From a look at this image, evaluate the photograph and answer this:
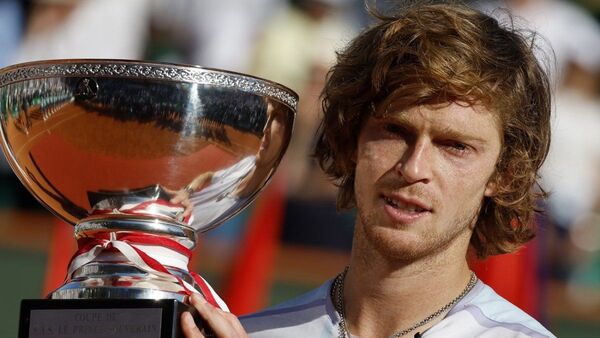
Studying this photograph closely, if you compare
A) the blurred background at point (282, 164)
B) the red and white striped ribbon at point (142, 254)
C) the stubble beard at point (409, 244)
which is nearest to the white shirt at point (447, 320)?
the stubble beard at point (409, 244)

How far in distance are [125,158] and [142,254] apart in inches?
8.6

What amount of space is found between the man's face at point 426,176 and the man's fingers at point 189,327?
0.56 m

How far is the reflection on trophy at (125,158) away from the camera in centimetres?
300

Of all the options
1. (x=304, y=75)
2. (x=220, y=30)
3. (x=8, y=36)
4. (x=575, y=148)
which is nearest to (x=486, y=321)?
(x=304, y=75)

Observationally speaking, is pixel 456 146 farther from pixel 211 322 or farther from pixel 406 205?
pixel 211 322

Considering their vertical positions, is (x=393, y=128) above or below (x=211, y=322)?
above

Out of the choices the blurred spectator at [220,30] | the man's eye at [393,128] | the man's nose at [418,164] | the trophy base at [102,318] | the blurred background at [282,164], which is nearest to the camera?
the trophy base at [102,318]

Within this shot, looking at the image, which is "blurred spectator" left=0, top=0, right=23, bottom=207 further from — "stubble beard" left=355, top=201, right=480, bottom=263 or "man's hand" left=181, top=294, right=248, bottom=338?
"man's hand" left=181, top=294, right=248, bottom=338

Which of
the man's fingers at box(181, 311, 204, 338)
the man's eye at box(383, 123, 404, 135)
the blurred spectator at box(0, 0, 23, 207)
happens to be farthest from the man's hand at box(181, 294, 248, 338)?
the blurred spectator at box(0, 0, 23, 207)

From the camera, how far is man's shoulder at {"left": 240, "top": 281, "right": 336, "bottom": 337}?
3443mm

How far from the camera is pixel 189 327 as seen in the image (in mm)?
2910

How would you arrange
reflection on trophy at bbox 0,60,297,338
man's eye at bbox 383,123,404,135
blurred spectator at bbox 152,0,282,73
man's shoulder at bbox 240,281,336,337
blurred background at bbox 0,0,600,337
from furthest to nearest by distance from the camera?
blurred spectator at bbox 152,0,282,73 → blurred background at bbox 0,0,600,337 → man's shoulder at bbox 240,281,336,337 → man's eye at bbox 383,123,404,135 → reflection on trophy at bbox 0,60,297,338

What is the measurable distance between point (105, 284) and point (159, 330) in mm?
195

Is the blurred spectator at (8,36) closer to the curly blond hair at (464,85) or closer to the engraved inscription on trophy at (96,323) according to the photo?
the curly blond hair at (464,85)
